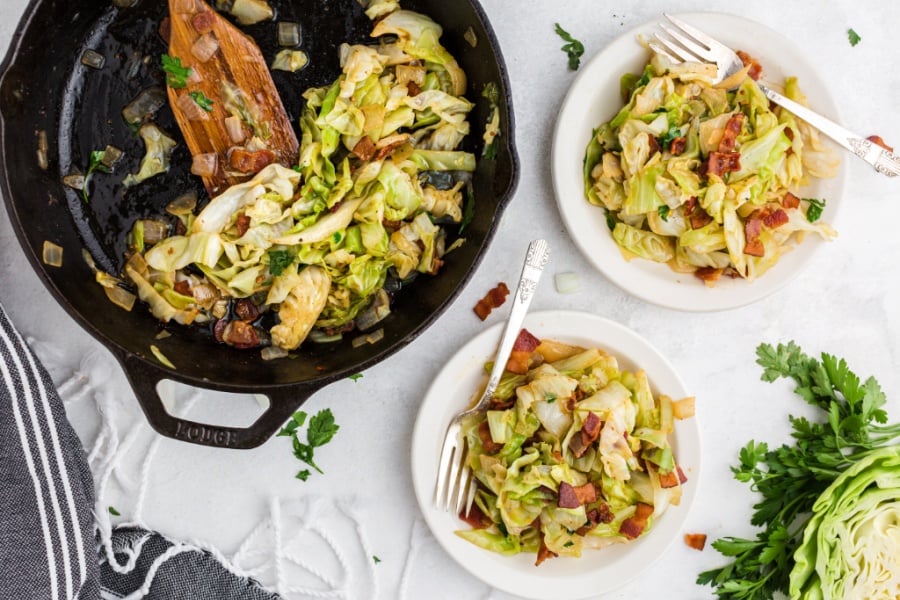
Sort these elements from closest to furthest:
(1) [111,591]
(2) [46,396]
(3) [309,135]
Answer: (3) [309,135] → (2) [46,396] → (1) [111,591]

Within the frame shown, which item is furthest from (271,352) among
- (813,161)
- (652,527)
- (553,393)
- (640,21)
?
(813,161)

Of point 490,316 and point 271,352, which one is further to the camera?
point 490,316

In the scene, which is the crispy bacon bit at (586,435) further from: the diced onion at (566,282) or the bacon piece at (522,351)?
the diced onion at (566,282)

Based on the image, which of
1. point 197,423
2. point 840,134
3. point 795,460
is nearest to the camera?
Result: point 197,423

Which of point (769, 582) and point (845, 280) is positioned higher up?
point (845, 280)

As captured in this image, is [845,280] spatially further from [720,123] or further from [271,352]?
[271,352]

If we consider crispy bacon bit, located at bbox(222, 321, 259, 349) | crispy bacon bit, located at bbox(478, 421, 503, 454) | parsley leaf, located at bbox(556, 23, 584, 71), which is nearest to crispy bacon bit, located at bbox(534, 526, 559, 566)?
crispy bacon bit, located at bbox(478, 421, 503, 454)

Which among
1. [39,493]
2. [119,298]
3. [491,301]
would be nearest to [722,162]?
[491,301]

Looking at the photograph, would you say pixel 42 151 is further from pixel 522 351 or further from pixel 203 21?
pixel 522 351
